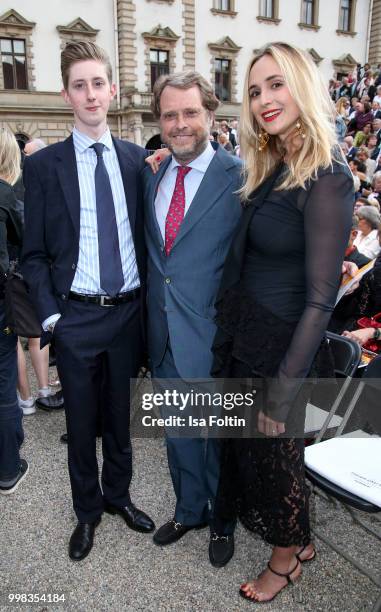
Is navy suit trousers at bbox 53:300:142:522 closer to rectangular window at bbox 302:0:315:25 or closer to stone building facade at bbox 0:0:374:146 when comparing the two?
stone building facade at bbox 0:0:374:146

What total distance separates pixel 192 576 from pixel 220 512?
0.30 m

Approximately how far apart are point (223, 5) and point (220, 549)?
2787 centimetres

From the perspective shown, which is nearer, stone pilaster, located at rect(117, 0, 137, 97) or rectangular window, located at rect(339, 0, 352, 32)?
stone pilaster, located at rect(117, 0, 137, 97)

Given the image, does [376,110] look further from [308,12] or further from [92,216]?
[308,12]

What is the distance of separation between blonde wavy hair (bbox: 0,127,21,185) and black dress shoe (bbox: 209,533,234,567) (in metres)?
2.16

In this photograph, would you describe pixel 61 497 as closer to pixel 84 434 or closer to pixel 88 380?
pixel 84 434

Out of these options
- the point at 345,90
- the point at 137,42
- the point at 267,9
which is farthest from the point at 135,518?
the point at 267,9

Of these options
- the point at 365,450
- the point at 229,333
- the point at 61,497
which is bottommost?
the point at 61,497

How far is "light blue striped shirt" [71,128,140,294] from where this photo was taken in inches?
84.0

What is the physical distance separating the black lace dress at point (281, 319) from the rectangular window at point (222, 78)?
83.3 ft

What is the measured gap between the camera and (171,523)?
8.02 feet

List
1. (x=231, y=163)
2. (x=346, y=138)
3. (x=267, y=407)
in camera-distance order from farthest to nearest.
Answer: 1. (x=346, y=138)
2. (x=231, y=163)
3. (x=267, y=407)

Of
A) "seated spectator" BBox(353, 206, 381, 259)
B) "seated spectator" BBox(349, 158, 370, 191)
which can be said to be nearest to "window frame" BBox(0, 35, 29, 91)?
"seated spectator" BBox(349, 158, 370, 191)

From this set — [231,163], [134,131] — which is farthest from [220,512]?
[134,131]
